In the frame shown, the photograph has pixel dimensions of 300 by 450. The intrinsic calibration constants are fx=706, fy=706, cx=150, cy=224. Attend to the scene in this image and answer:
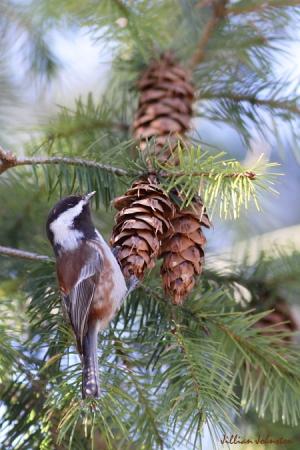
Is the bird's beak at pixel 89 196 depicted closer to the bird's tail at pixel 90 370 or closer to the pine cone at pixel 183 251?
the pine cone at pixel 183 251

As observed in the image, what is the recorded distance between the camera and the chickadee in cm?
155

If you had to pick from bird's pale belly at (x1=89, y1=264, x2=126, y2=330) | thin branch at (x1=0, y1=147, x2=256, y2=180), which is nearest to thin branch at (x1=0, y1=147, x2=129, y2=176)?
thin branch at (x1=0, y1=147, x2=256, y2=180)

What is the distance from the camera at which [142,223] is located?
4.75ft

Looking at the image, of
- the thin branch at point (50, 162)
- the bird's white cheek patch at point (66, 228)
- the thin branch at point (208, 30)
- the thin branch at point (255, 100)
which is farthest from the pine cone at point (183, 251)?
the thin branch at point (208, 30)

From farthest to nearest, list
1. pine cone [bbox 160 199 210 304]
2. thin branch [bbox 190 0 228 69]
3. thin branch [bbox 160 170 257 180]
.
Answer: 1. thin branch [bbox 190 0 228 69]
2. pine cone [bbox 160 199 210 304]
3. thin branch [bbox 160 170 257 180]

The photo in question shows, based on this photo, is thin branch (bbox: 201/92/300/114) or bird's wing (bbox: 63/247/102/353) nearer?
bird's wing (bbox: 63/247/102/353)

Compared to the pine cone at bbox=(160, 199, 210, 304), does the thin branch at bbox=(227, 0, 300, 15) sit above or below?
above

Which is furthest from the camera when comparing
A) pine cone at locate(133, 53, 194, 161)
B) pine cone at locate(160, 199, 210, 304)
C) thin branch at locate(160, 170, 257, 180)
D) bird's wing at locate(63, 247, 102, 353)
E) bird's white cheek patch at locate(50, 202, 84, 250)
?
pine cone at locate(133, 53, 194, 161)

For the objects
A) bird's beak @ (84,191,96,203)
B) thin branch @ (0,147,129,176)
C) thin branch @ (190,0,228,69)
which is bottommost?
bird's beak @ (84,191,96,203)

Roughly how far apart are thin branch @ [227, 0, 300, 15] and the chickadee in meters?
0.71

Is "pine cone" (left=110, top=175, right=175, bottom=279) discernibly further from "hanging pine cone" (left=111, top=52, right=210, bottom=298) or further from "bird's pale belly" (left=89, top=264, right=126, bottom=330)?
"bird's pale belly" (left=89, top=264, right=126, bottom=330)

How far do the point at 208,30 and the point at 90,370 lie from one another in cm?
111

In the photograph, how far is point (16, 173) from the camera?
2014mm

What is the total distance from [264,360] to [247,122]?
2.47 feet
